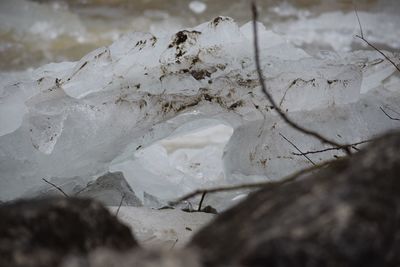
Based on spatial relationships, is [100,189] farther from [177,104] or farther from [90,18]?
[90,18]

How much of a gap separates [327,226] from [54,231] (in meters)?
0.39

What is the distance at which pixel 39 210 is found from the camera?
2.15ft

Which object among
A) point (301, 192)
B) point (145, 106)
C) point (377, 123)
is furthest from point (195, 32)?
point (301, 192)

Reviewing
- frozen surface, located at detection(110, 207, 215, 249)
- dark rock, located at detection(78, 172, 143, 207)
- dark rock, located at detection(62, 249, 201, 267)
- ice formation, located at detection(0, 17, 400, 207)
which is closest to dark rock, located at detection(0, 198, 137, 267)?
dark rock, located at detection(62, 249, 201, 267)

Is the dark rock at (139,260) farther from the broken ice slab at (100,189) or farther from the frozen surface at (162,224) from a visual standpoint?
the broken ice slab at (100,189)

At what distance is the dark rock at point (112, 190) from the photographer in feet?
6.56

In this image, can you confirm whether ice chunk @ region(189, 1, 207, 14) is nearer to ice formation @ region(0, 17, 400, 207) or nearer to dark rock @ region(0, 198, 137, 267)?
ice formation @ region(0, 17, 400, 207)

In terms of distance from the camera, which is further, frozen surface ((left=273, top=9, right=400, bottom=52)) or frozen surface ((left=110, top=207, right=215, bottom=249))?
frozen surface ((left=273, top=9, right=400, bottom=52))

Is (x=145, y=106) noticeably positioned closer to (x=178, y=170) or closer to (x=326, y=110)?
(x=178, y=170)

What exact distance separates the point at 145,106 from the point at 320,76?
2.66 ft

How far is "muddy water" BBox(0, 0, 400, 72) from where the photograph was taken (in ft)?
26.8

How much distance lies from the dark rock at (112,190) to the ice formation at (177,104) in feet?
0.16

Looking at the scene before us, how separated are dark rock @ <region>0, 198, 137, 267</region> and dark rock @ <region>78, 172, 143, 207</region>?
1.29m

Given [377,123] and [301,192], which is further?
[377,123]
